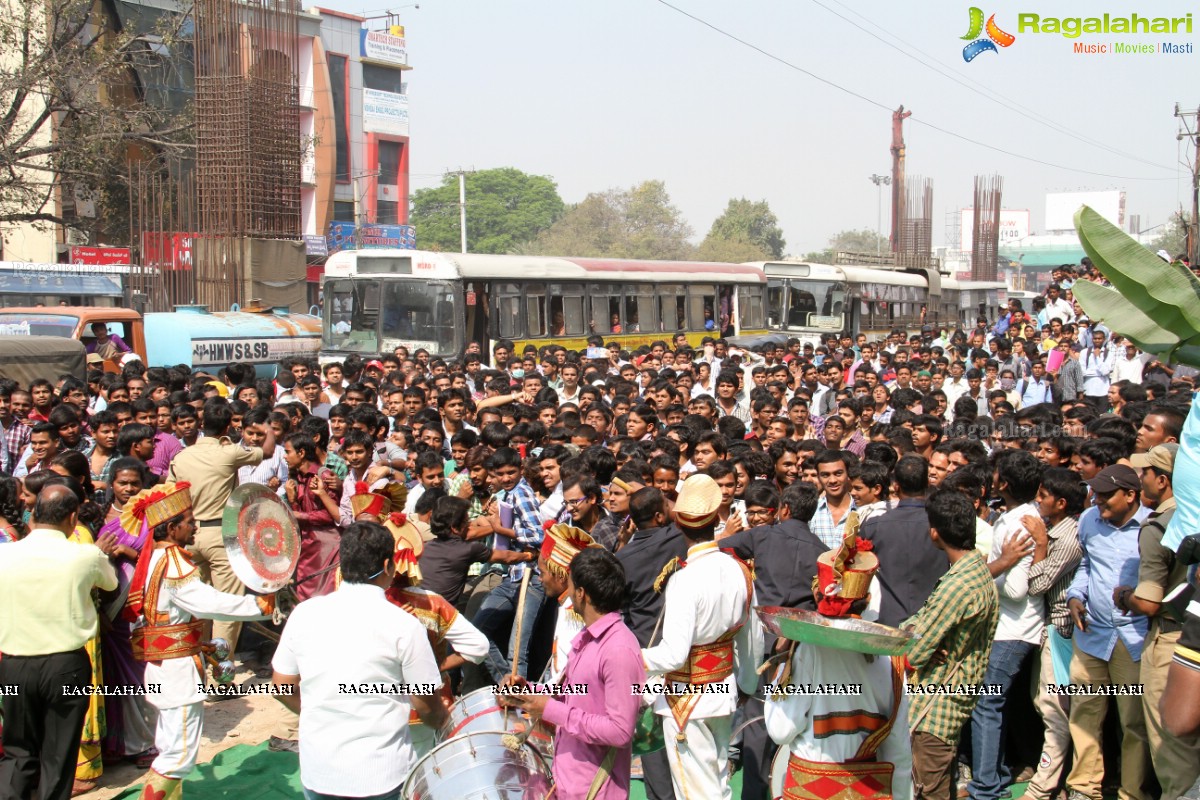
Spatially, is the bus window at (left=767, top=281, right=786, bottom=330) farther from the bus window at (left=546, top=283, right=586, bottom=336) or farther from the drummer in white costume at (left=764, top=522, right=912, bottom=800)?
the drummer in white costume at (left=764, top=522, right=912, bottom=800)

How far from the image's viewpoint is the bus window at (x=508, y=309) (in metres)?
16.7

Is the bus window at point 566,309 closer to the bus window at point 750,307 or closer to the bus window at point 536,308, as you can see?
the bus window at point 536,308

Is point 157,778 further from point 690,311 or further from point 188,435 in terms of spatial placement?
point 690,311

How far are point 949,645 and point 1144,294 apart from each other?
186 cm

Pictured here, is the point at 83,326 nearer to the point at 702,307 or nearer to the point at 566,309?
the point at 566,309

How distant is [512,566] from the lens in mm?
6484

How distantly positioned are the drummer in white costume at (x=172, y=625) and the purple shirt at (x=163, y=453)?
10.1ft

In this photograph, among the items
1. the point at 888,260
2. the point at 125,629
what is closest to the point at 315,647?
the point at 125,629

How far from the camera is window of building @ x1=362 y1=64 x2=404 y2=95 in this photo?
46.0 meters

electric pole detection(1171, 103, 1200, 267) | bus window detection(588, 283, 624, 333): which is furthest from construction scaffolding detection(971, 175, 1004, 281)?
bus window detection(588, 283, 624, 333)

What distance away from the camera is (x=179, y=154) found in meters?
26.8

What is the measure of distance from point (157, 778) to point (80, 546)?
1.08 metres

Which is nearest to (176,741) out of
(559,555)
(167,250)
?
(559,555)

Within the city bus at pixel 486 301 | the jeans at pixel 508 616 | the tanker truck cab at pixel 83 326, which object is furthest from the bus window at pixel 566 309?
the jeans at pixel 508 616
